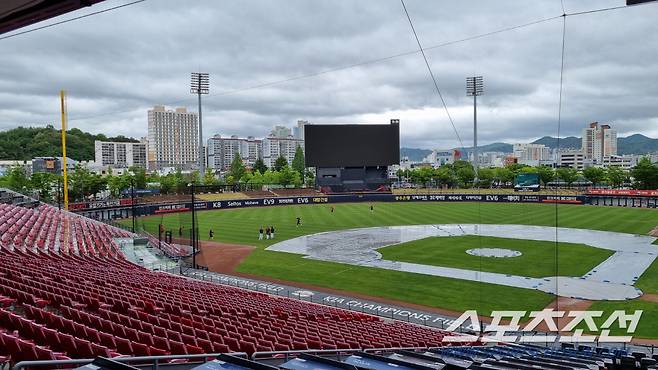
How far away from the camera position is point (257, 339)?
35.6 feet

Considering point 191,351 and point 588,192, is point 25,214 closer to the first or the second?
point 191,351

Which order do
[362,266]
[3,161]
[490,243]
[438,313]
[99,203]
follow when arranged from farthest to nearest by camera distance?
[3,161] → [99,203] → [490,243] → [362,266] → [438,313]

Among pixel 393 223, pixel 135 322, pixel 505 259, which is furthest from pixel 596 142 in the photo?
pixel 135 322

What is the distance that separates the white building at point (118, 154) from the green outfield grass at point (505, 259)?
135460mm

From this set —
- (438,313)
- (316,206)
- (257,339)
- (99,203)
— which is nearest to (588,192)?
(316,206)

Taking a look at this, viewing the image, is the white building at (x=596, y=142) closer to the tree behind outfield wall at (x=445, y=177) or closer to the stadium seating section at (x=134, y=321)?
the tree behind outfield wall at (x=445, y=177)

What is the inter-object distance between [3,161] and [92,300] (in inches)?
5076

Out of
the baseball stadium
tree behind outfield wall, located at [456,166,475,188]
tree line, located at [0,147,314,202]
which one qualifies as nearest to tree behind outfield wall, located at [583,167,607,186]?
tree behind outfield wall, located at [456,166,475,188]

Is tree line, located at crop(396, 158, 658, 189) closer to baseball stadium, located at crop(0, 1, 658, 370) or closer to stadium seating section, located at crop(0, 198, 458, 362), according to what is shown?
baseball stadium, located at crop(0, 1, 658, 370)

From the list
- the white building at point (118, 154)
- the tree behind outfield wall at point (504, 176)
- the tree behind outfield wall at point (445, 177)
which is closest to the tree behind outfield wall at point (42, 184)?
the tree behind outfield wall at point (445, 177)

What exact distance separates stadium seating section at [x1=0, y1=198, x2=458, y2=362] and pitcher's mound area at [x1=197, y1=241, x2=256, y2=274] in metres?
11.7

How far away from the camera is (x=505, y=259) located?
34.4 metres

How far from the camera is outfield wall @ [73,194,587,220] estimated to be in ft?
207

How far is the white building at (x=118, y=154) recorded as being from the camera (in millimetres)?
158500
